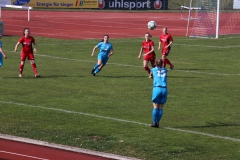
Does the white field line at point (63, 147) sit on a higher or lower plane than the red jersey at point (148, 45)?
lower

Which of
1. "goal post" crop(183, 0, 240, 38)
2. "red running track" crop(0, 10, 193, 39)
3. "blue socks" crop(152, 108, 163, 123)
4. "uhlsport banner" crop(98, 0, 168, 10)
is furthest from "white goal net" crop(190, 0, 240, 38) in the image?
"blue socks" crop(152, 108, 163, 123)

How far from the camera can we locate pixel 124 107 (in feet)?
66.5

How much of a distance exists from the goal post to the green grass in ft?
46.1

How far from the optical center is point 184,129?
680 inches

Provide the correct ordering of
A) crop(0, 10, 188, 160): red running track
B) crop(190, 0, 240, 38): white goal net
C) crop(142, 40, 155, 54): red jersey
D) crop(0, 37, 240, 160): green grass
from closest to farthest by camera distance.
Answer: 1. crop(0, 37, 240, 160): green grass
2. crop(142, 40, 155, 54): red jersey
3. crop(190, 0, 240, 38): white goal net
4. crop(0, 10, 188, 160): red running track

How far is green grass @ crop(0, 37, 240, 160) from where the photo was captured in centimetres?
1566

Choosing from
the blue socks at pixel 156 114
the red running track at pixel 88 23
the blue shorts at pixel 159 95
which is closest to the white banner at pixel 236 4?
the red running track at pixel 88 23

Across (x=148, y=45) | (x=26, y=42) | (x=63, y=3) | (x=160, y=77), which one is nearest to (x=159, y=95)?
(x=160, y=77)

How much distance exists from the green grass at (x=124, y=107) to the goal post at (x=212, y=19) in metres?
14.1

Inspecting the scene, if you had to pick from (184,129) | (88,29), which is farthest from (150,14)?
(184,129)

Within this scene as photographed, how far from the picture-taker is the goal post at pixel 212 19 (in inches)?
1903

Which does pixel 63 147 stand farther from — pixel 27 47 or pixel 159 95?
pixel 27 47

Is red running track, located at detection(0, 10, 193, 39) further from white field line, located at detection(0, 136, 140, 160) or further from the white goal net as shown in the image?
white field line, located at detection(0, 136, 140, 160)

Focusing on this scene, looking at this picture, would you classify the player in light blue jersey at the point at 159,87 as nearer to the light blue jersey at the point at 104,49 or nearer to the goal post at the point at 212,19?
the light blue jersey at the point at 104,49
